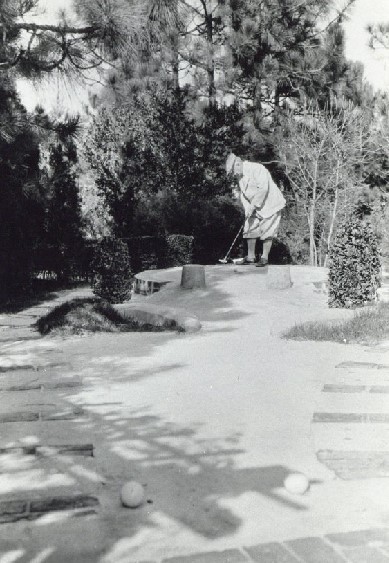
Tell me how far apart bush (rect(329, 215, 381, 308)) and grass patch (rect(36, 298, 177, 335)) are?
3.11 metres

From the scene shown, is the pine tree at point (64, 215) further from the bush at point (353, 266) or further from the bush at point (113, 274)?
the bush at point (353, 266)

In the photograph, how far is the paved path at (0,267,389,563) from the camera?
103 inches

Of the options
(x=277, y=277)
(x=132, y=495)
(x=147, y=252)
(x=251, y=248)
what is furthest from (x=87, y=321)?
(x=147, y=252)

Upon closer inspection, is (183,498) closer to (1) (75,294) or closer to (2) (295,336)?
(2) (295,336)

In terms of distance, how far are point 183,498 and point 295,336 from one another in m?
4.26

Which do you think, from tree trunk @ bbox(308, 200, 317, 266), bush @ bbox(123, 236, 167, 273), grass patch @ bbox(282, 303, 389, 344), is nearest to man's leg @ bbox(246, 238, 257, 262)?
bush @ bbox(123, 236, 167, 273)

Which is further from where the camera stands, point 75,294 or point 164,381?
point 75,294

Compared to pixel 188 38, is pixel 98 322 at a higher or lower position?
lower

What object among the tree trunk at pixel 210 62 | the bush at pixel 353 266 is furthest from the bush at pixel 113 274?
the tree trunk at pixel 210 62

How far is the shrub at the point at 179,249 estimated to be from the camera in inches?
642

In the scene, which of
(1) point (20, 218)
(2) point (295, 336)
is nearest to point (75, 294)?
(1) point (20, 218)

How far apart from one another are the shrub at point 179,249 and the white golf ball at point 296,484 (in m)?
13.3

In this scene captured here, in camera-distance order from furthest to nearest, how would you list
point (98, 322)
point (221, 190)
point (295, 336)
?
point (221, 190)
point (98, 322)
point (295, 336)

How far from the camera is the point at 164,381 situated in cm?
524
